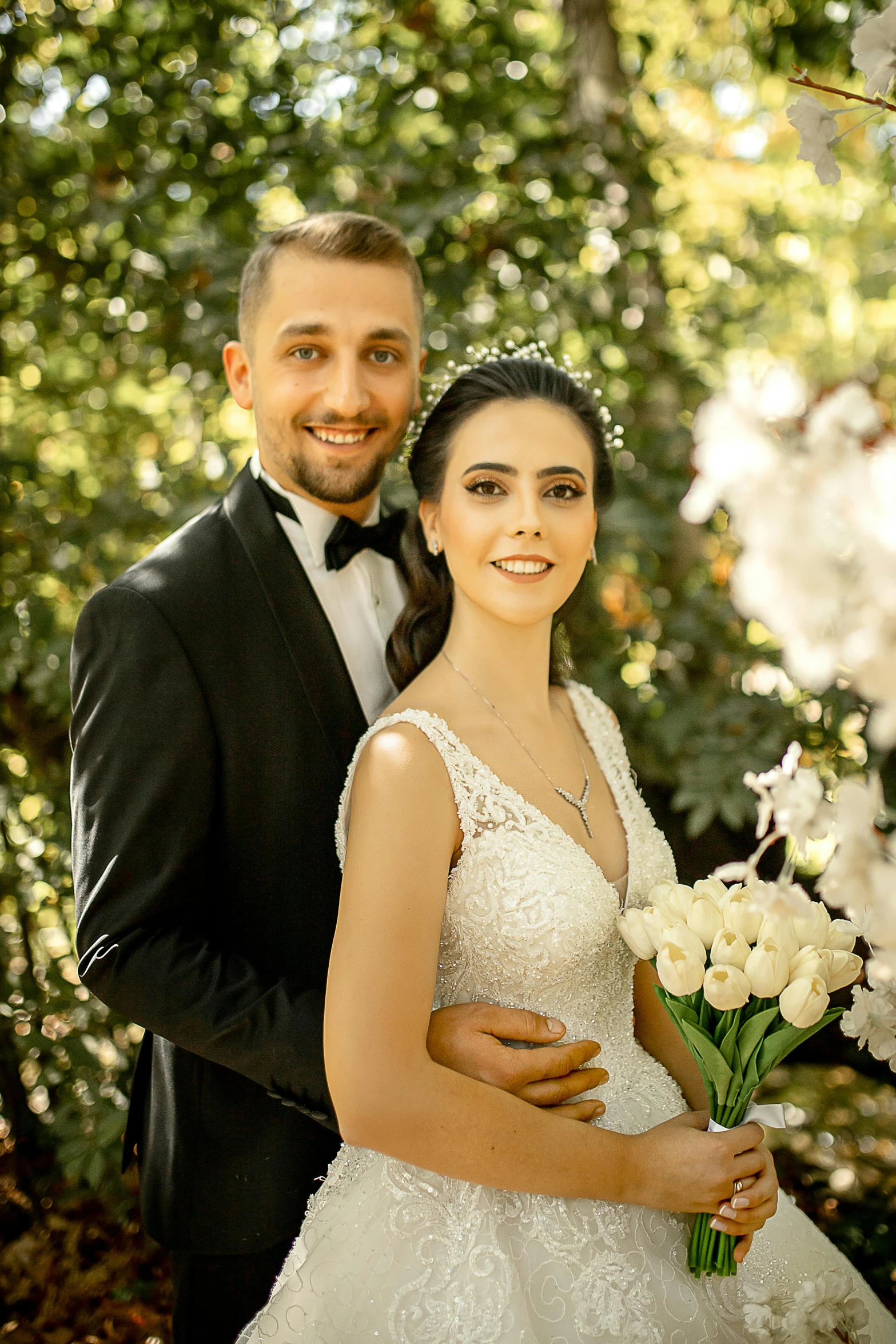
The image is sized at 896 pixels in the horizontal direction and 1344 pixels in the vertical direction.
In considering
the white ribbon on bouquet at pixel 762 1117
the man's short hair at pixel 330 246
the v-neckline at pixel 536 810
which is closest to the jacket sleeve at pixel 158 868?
the v-neckline at pixel 536 810

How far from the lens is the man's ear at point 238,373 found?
247 centimetres

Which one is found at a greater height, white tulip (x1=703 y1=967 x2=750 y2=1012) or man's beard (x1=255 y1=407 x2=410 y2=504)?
man's beard (x1=255 y1=407 x2=410 y2=504)

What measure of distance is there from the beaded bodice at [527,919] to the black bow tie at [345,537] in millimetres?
572

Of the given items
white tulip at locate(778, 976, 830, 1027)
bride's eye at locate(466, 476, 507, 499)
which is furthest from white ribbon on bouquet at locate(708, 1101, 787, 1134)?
bride's eye at locate(466, 476, 507, 499)

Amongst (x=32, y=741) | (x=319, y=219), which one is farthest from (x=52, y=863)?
(x=319, y=219)

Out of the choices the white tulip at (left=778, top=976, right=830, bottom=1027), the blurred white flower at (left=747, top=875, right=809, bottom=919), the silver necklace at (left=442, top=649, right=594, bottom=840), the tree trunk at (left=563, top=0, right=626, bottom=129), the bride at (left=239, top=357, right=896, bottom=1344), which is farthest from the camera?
the tree trunk at (left=563, top=0, right=626, bottom=129)

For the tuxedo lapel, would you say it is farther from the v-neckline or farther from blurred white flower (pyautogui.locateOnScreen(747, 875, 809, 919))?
blurred white flower (pyautogui.locateOnScreen(747, 875, 809, 919))

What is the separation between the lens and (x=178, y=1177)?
6.56ft

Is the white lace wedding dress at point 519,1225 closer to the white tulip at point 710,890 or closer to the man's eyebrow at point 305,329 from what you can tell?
the white tulip at point 710,890

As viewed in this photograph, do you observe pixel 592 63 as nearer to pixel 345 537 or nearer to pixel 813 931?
pixel 345 537

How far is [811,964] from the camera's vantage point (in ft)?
4.88

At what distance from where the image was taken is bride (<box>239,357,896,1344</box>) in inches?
61.9

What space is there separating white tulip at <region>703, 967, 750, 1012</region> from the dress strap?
46cm

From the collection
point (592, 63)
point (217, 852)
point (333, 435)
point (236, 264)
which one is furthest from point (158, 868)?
point (592, 63)
